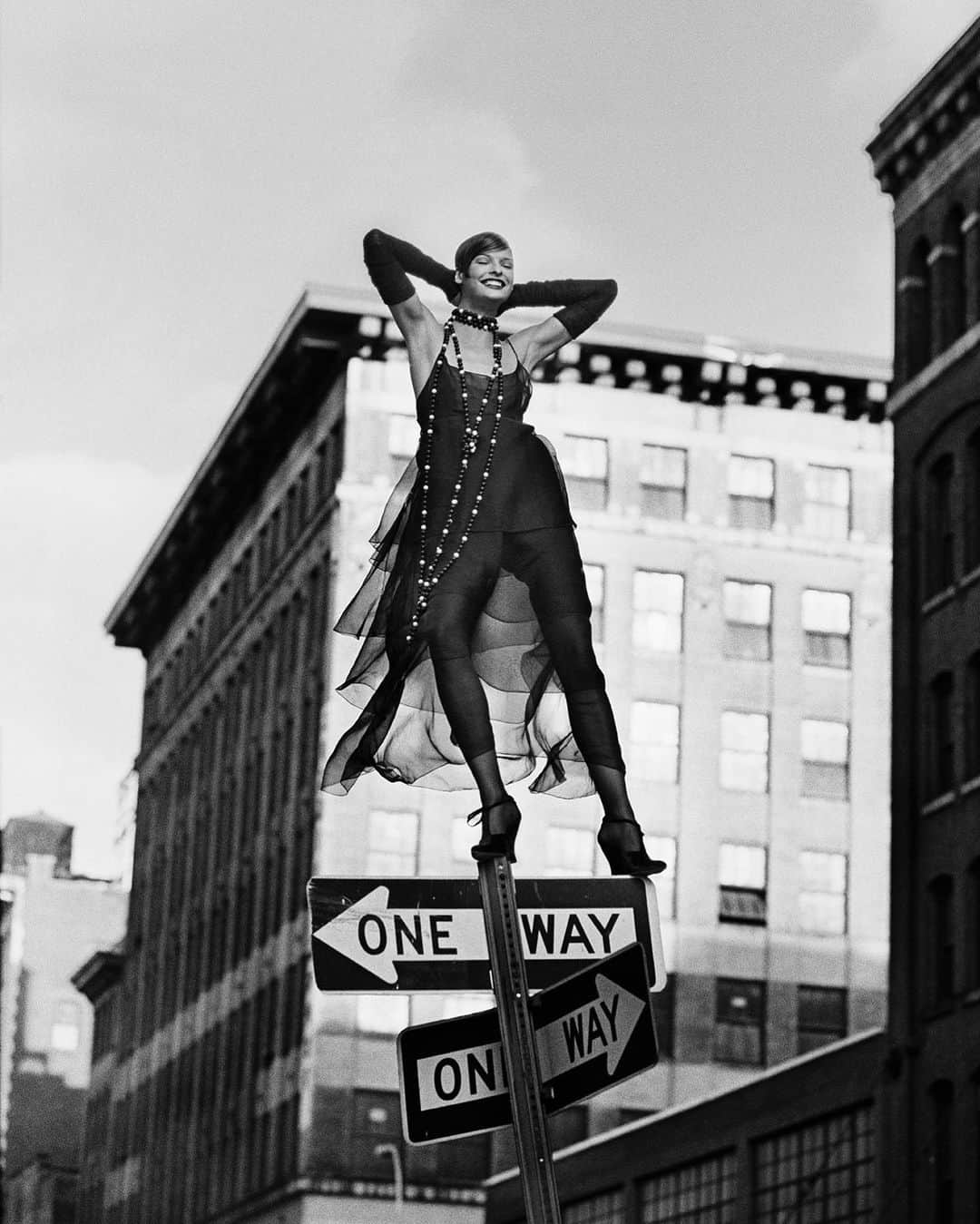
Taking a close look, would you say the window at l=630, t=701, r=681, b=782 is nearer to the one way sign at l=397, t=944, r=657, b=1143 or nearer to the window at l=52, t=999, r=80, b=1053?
the window at l=52, t=999, r=80, b=1053

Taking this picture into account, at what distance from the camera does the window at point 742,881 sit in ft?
253

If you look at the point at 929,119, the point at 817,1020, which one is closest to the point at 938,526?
the point at 929,119

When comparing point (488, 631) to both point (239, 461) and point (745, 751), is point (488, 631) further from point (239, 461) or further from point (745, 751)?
point (239, 461)

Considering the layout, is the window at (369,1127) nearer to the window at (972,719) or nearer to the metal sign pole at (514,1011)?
the window at (972,719)

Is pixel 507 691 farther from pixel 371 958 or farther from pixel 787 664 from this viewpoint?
pixel 787 664

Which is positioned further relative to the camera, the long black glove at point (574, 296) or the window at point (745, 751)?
the window at point (745, 751)

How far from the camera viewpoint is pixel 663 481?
8038 centimetres

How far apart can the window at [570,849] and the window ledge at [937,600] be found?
21879 mm

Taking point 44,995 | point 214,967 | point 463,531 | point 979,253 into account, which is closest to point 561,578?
point 463,531

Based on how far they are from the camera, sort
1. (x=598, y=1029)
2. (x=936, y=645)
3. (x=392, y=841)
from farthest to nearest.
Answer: (x=392, y=841) → (x=936, y=645) → (x=598, y=1029)

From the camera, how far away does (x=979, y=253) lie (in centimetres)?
5544

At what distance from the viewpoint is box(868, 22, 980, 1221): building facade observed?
51344 millimetres

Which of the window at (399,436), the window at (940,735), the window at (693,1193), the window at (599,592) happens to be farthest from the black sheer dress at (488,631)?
the window at (399,436)

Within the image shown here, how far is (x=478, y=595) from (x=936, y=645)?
4583 centimetres
